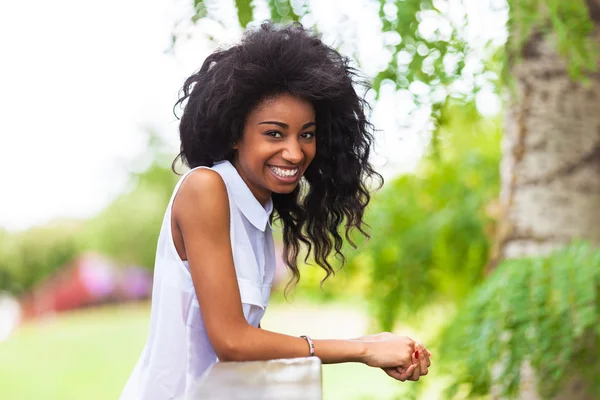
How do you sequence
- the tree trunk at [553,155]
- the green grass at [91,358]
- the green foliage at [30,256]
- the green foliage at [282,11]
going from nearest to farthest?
the green foliage at [282,11], the tree trunk at [553,155], the green grass at [91,358], the green foliage at [30,256]

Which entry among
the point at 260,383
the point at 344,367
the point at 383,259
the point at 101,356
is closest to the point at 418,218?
the point at 383,259

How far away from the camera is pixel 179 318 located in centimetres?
182

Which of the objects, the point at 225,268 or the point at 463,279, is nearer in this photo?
the point at 225,268

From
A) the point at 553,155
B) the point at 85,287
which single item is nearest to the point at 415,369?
the point at 553,155

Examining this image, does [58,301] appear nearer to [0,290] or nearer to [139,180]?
[0,290]

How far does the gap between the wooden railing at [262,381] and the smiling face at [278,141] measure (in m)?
0.54

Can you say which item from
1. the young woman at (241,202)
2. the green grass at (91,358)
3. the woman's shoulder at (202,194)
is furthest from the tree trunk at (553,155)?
the green grass at (91,358)

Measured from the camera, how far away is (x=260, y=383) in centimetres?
130

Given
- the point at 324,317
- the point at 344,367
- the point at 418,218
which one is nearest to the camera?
the point at 418,218

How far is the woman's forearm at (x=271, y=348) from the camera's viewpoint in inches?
66.0

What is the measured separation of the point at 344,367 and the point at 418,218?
11313mm

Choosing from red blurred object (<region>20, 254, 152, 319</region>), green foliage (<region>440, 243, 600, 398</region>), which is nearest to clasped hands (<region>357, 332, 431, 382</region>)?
green foliage (<region>440, 243, 600, 398</region>)

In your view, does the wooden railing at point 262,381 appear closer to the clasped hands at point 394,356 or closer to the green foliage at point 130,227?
the clasped hands at point 394,356

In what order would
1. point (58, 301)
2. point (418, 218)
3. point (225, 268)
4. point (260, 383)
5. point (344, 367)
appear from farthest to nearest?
point (58, 301), point (344, 367), point (418, 218), point (225, 268), point (260, 383)
